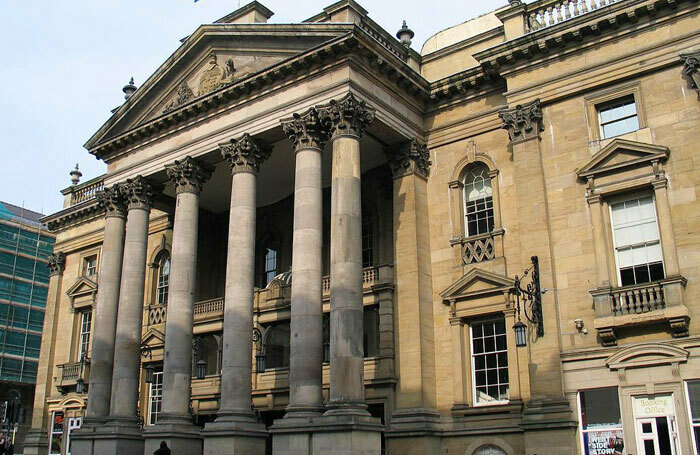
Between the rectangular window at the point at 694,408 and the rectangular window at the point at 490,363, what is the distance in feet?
17.6

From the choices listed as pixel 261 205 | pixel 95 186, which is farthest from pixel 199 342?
pixel 95 186

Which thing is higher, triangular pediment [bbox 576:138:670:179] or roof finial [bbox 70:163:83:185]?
roof finial [bbox 70:163:83:185]

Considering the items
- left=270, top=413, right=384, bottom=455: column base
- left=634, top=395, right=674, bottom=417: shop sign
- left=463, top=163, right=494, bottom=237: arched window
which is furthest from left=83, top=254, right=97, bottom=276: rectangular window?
left=634, top=395, right=674, bottom=417: shop sign

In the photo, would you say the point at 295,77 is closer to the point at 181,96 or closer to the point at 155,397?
the point at 181,96

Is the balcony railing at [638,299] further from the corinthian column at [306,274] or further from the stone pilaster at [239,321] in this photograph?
the stone pilaster at [239,321]

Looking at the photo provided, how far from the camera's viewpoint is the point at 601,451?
61.8 ft

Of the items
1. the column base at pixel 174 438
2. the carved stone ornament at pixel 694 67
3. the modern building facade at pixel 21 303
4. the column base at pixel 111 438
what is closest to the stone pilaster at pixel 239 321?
the column base at pixel 174 438

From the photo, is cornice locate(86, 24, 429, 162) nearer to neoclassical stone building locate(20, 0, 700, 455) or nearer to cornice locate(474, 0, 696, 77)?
neoclassical stone building locate(20, 0, 700, 455)

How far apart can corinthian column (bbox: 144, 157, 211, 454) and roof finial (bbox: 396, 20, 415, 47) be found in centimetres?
832

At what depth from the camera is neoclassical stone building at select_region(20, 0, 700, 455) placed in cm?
1923

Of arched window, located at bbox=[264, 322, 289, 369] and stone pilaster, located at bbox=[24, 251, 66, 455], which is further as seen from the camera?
stone pilaster, located at bbox=[24, 251, 66, 455]

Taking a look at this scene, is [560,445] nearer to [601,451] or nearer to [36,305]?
[601,451]

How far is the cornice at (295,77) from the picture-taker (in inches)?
872

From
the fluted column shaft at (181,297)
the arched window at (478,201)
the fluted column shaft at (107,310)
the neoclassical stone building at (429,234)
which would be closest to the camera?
the neoclassical stone building at (429,234)
